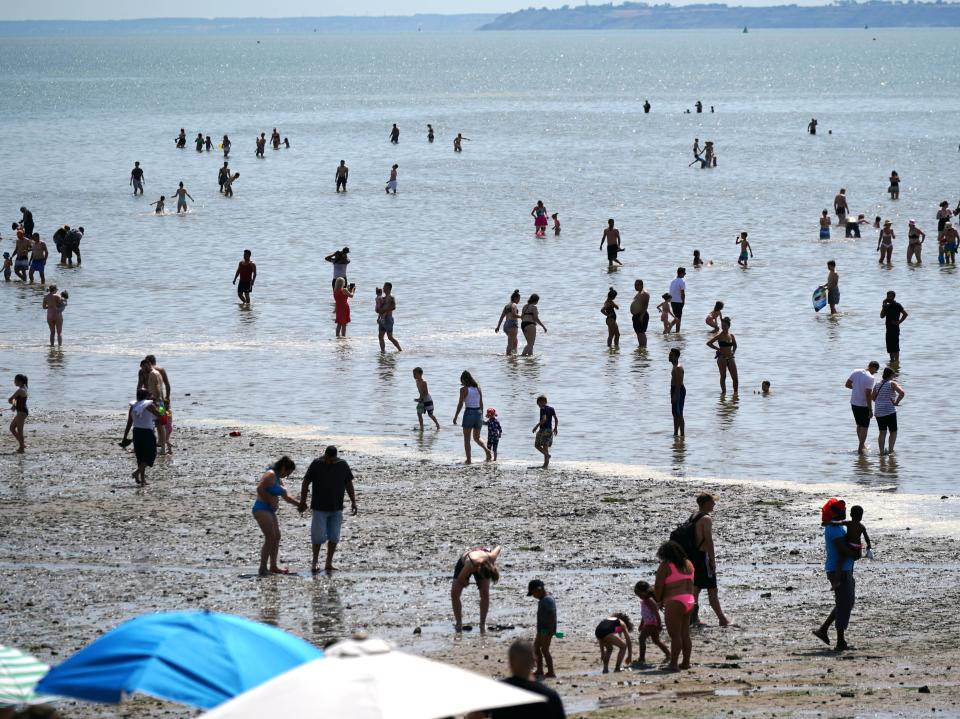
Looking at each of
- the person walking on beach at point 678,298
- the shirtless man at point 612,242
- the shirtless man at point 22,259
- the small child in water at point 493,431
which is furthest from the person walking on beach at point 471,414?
the shirtless man at point 22,259

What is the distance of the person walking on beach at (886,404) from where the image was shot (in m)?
20.0

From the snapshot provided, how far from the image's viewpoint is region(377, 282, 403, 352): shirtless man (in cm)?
2753

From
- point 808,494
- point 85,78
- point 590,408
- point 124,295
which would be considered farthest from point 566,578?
point 85,78

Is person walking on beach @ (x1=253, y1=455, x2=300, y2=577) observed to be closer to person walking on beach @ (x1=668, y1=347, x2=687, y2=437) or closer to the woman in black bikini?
person walking on beach @ (x1=668, y1=347, x2=687, y2=437)

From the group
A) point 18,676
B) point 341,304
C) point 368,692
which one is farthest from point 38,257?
point 368,692

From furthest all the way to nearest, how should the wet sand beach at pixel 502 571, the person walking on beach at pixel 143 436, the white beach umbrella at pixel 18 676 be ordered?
1. the person walking on beach at pixel 143 436
2. the wet sand beach at pixel 502 571
3. the white beach umbrella at pixel 18 676

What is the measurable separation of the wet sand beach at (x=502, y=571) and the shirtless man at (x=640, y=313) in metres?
9.01

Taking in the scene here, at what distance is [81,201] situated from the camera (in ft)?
191

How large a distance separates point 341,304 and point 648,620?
18.0m

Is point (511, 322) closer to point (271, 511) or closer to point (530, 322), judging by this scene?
point (530, 322)

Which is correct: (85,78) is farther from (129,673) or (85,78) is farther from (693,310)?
(129,673)

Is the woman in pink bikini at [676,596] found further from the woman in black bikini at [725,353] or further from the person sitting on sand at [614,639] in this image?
the woman in black bikini at [725,353]

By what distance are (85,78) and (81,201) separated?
145m

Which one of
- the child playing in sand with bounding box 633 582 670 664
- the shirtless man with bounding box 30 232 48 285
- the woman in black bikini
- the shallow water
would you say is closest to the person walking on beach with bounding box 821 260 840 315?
the shallow water
